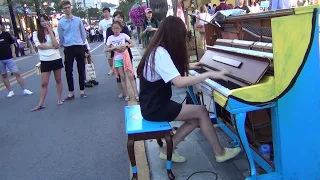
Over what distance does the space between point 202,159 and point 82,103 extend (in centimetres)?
380

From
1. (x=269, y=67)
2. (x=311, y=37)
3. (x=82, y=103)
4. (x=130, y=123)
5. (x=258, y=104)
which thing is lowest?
(x=82, y=103)

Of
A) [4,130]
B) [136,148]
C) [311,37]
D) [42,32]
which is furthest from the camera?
[42,32]

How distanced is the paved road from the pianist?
2.68ft

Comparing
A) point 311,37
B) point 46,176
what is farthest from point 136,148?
point 311,37

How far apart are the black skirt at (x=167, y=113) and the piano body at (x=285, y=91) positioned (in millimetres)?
399

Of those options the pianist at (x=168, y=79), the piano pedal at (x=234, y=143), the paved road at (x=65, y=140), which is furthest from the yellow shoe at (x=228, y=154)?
the paved road at (x=65, y=140)

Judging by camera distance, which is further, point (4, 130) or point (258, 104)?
point (4, 130)

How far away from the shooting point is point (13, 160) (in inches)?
167

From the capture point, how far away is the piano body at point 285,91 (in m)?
2.48

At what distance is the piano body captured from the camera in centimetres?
248

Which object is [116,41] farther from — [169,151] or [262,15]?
[262,15]

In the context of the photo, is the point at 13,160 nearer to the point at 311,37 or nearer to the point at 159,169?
the point at 159,169

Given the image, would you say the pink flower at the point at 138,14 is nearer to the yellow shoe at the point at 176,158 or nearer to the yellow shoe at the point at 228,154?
the yellow shoe at the point at 176,158

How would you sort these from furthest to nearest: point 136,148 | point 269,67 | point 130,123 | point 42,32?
1. point 42,32
2. point 136,148
3. point 130,123
4. point 269,67
